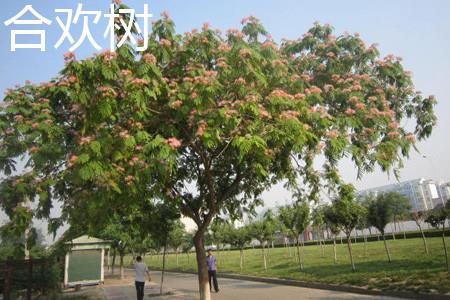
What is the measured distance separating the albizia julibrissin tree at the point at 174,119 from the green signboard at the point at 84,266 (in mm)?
15509

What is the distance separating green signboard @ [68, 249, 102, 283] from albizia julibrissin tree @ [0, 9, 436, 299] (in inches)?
611

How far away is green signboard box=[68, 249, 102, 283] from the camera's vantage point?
80.4ft

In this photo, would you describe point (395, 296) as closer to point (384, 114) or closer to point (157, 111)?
point (384, 114)

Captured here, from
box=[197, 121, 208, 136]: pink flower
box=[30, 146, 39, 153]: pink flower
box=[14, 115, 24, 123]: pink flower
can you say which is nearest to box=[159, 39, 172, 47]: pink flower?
box=[197, 121, 208, 136]: pink flower

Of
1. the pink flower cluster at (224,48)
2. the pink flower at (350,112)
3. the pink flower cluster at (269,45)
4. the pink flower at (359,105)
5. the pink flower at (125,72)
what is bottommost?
the pink flower at (350,112)

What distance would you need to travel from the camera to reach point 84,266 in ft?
81.8

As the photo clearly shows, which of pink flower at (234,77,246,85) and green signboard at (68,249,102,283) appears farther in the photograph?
green signboard at (68,249,102,283)

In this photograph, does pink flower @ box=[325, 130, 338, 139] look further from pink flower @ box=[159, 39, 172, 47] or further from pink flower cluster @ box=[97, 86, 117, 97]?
pink flower cluster @ box=[97, 86, 117, 97]

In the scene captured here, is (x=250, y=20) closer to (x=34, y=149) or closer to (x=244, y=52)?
(x=244, y=52)

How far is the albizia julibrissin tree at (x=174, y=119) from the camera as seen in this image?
7727mm

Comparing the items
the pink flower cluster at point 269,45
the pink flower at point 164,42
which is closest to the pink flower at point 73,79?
the pink flower at point 164,42

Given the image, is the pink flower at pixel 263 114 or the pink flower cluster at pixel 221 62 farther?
the pink flower cluster at pixel 221 62

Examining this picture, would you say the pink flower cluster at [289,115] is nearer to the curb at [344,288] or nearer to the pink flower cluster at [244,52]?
the pink flower cluster at [244,52]

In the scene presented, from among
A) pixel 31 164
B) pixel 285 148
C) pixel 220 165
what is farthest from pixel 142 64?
pixel 220 165
